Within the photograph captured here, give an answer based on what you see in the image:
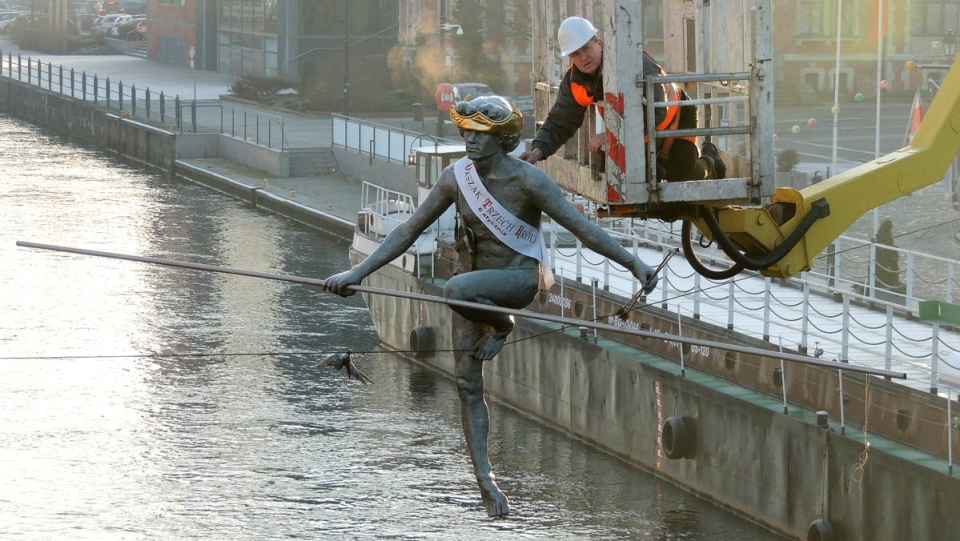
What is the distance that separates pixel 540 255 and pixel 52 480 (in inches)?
906

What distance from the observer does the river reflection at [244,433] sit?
95.9 ft

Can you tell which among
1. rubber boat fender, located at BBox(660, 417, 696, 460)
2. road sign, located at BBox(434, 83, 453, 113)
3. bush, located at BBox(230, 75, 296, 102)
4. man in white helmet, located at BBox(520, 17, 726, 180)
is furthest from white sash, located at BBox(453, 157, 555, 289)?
bush, located at BBox(230, 75, 296, 102)

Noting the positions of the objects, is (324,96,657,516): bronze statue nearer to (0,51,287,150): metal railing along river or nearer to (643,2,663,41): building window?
(0,51,287,150): metal railing along river

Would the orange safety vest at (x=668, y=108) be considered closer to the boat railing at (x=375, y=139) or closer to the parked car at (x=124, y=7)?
the boat railing at (x=375, y=139)

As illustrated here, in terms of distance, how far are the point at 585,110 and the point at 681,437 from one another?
58.7 feet

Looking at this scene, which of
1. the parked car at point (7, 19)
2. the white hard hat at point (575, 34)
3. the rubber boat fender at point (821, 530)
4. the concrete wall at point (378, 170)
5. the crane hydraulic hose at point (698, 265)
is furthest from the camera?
the parked car at point (7, 19)

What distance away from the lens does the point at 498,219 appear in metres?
9.62

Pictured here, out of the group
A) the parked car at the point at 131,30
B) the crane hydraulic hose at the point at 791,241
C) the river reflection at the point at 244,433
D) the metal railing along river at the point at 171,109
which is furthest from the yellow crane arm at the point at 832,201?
the parked car at the point at 131,30

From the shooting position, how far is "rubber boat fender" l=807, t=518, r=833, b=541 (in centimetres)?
2472

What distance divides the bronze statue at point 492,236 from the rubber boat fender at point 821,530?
52.0 feet

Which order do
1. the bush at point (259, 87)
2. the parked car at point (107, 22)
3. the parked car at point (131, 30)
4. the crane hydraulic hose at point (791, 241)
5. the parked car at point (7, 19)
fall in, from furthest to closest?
the parked car at point (7, 19)
the parked car at point (107, 22)
the parked car at point (131, 30)
the bush at point (259, 87)
the crane hydraulic hose at point (791, 241)

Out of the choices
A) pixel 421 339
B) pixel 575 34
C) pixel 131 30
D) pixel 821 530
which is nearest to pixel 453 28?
pixel 421 339

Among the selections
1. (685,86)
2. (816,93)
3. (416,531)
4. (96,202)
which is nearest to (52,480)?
(416,531)

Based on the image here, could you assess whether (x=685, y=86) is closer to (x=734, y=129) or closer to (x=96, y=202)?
(x=734, y=129)
